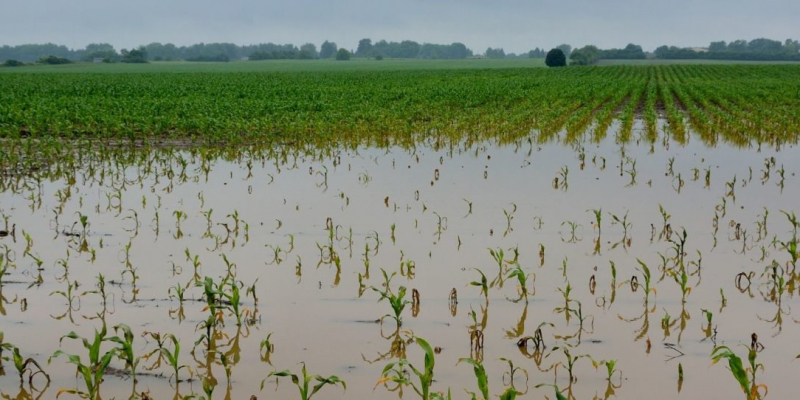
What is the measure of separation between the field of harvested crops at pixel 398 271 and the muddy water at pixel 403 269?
1.1 inches

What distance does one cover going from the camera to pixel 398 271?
27.5ft

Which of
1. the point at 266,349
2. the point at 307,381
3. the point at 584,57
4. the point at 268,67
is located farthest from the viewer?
the point at 584,57

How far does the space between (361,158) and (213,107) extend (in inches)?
463

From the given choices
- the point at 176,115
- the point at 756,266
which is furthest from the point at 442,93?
the point at 756,266

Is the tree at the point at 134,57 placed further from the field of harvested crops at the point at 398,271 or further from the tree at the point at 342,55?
the field of harvested crops at the point at 398,271

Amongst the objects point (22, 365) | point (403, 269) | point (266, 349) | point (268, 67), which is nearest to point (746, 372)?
point (266, 349)

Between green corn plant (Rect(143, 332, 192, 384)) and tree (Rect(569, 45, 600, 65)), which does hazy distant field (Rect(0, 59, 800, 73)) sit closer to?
tree (Rect(569, 45, 600, 65))

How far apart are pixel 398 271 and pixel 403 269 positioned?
0.18 ft

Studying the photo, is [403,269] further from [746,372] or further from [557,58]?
[557,58]

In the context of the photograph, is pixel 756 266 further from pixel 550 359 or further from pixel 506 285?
pixel 550 359

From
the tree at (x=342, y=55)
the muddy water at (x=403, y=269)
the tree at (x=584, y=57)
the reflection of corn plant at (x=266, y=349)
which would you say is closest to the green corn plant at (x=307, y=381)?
the muddy water at (x=403, y=269)

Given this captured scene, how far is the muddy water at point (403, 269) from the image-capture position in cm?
597

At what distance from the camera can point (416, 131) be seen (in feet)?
70.0

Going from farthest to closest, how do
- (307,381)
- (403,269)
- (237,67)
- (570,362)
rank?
(237,67)
(403,269)
(570,362)
(307,381)
